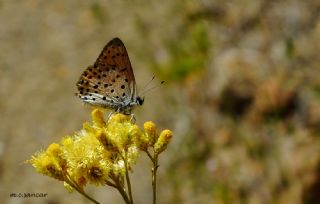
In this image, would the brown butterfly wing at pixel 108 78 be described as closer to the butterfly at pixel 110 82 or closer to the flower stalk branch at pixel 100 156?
the butterfly at pixel 110 82

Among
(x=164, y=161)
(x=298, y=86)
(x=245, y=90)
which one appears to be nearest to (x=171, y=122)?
(x=164, y=161)

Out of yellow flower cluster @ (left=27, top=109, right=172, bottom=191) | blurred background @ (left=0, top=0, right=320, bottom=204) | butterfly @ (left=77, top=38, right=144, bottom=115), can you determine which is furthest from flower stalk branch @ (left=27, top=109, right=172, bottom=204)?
blurred background @ (left=0, top=0, right=320, bottom=204)

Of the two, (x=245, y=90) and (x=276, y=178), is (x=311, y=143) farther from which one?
(x=245, y=90)

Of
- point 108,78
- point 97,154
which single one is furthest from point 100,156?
point 108,78

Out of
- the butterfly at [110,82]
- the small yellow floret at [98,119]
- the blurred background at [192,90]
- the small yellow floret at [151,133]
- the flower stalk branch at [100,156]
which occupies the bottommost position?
the flower stalk branch at [100,156]

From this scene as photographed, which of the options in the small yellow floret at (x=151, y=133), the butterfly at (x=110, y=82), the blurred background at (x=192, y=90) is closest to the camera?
the small yellow floret at (x=151, y=133)

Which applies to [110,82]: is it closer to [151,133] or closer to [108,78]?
[108,78]

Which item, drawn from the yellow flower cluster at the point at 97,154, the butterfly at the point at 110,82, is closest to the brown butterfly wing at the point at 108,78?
the butterfly at the point at 110,82
